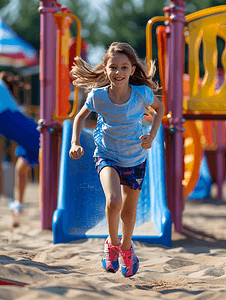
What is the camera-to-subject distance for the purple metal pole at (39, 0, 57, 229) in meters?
4.02

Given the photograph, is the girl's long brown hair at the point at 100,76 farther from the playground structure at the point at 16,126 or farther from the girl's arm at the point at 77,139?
the playground structure at the point at 16,126

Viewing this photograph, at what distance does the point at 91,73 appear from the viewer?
260 cm

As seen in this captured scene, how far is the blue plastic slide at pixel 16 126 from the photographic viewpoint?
446cm

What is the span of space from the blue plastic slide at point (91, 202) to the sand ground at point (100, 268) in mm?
96

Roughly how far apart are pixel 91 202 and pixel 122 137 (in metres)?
1.37

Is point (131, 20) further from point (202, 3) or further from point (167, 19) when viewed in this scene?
point (167, 19)

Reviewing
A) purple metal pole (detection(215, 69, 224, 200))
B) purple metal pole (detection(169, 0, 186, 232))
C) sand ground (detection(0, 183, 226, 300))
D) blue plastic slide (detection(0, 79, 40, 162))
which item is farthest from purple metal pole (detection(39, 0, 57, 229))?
purple metal pole (detection(215, 69, 224, 200))

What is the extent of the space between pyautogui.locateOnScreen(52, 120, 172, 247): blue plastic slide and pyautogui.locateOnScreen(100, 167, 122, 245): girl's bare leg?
0.96 m

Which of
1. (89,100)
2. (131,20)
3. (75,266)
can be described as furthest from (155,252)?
(131,20)

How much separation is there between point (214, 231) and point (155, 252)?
158 cm

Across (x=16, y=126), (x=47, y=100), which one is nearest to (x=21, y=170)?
(x=16, y=126)

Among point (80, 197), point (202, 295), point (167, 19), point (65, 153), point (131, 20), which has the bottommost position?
point (202, 295)

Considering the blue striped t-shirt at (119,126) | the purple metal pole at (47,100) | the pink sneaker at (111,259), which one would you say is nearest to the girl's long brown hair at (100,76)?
the blue striped t-shirt at (119,126)

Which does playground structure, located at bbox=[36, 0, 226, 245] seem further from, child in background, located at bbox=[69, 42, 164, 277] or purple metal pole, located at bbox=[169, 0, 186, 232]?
child in background, located at bbox=[69, 42, 164, 277]
